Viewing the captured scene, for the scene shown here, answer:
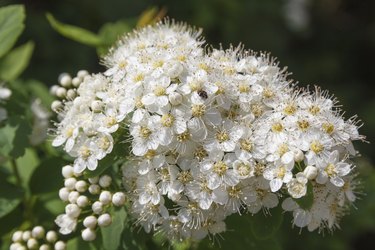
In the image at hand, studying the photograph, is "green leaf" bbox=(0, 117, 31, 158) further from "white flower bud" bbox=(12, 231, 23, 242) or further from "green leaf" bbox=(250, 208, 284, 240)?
"green leaf" bbox=(250, 208, 284, 240)

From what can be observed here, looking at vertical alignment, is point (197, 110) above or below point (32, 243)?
above

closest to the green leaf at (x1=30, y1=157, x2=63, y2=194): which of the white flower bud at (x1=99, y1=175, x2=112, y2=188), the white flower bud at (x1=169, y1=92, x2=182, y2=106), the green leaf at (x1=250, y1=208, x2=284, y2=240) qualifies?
the white flower bud at (x1=99, y1=175, x2=112, y2=188)

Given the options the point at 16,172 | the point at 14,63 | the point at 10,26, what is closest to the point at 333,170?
the point at 16,172

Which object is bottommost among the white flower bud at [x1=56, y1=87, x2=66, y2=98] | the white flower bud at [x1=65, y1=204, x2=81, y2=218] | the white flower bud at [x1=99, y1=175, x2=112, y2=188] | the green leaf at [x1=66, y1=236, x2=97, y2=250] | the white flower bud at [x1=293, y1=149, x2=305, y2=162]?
the green leaf at [x1=66, y1=236, x2=97, y2=250]

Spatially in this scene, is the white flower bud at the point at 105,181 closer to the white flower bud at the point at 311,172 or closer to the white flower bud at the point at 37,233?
the white flower bud at the point at 37,233

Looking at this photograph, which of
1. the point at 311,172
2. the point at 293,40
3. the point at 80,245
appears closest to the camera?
the point at 311,172

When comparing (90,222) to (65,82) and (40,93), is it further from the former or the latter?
(40,93)
